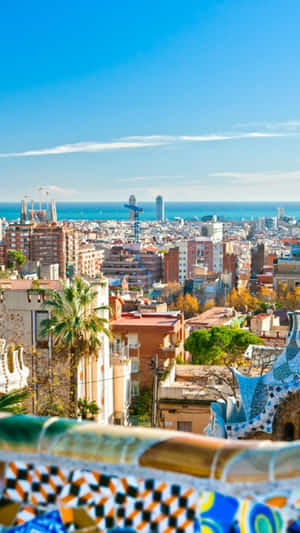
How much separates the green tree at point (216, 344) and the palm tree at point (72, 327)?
1081 cm

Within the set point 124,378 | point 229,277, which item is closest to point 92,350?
point 124,378

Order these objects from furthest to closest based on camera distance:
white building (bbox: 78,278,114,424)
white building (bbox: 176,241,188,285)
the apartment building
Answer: white building (bbox: 176,241,188,285) < white building (bbox: 78,278,114,424) < the apartment building

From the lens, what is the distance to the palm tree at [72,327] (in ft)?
43.5

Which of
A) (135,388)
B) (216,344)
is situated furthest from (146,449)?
(216,344)

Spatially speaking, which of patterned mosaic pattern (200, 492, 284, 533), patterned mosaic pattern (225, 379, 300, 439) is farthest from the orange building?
patterned mosaic pattern (200, 492, 284, 533)

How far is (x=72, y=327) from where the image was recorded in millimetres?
13273

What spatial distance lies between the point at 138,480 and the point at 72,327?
11.4m

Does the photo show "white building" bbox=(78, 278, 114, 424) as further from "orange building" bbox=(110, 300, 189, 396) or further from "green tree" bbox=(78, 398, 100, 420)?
"orange building" bbox=(110, 300, 189, 396)

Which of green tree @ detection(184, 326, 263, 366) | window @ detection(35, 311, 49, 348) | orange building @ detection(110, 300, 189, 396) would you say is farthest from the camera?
green tree @ detection(184, 326, 263, 366)

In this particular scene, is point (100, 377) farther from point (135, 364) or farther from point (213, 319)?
point (213, 319)

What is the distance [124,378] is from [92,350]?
4.42 metres

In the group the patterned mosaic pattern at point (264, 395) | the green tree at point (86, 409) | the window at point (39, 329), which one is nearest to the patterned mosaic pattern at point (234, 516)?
the patterned mosaic pattern at point (264, 395)

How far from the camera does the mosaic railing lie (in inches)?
73.9

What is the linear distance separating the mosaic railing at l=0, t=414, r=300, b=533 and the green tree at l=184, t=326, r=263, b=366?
21.7 m
